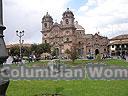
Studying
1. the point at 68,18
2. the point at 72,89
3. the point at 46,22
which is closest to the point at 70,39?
the point at 68,18

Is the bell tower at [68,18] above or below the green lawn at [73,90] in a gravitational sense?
above

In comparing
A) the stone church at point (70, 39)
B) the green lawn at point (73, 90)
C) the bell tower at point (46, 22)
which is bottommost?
the green lawn at point (73, 90)

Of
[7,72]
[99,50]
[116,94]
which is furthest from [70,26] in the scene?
[7,72]

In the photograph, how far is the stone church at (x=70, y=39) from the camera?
103m

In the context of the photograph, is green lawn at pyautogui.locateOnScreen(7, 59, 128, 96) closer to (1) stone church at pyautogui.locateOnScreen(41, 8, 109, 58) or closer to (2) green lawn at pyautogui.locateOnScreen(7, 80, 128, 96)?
(2) green lawn at pyautogui.locateOnScreen(7, 80, 128, 96)

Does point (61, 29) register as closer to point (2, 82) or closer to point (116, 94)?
point (116, 94)

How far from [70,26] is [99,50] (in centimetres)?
1275

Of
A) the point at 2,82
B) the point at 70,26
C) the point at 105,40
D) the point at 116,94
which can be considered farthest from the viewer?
the point at 105,40

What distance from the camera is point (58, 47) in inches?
4119

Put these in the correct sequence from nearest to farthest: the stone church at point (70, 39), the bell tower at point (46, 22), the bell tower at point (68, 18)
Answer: the bell tower at point (68, 18)
the stone church at point (70, 39)
the bell tower at point (46, 22)

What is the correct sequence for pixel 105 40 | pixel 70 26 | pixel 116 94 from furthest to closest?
pixel 105 40 < pixel 70 26 < pixel 116 94

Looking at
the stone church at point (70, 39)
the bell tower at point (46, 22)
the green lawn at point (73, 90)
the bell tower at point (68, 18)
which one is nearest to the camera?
the green lawn at point (73, 90)

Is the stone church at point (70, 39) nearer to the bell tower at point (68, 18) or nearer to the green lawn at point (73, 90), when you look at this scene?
the bell tower at point (68, 18)

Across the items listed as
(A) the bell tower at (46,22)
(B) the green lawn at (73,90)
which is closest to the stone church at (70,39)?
(A) the bell tower at (46,22)
